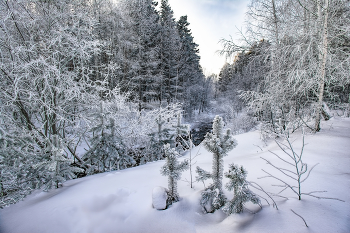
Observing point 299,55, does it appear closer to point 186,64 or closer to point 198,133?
point 198,133

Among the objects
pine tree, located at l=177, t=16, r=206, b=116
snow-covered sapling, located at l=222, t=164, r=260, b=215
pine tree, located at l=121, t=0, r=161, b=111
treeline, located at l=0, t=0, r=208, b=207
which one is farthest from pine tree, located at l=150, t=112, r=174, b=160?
pine tree, located at l=177, t=16, r=206, b=116

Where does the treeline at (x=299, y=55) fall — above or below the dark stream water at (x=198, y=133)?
above

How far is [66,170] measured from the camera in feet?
9.81

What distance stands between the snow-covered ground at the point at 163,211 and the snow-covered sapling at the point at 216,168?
0.15 meters

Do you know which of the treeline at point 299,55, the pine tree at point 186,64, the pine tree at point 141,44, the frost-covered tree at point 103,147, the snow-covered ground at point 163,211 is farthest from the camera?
the pine tree at point 186,64

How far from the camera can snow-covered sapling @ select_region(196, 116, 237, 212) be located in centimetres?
184

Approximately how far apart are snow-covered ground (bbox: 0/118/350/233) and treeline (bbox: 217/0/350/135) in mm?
2680

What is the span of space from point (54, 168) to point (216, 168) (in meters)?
2.94

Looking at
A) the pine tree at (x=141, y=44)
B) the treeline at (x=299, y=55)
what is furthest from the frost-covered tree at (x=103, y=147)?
the pine tree at (x=141, y=44)

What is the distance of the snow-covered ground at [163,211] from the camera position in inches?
58.4

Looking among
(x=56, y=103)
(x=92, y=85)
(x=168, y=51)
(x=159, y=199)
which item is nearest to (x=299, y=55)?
(x=159, y=199)

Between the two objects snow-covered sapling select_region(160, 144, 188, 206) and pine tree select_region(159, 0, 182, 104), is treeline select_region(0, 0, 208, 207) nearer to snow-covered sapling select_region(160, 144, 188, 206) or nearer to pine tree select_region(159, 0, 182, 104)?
snow-covered sapling select_region(160, 144, 188, 206)

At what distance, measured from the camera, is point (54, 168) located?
2678 millimetres

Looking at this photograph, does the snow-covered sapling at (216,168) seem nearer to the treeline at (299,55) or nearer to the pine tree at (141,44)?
the treeline at (299,55)
